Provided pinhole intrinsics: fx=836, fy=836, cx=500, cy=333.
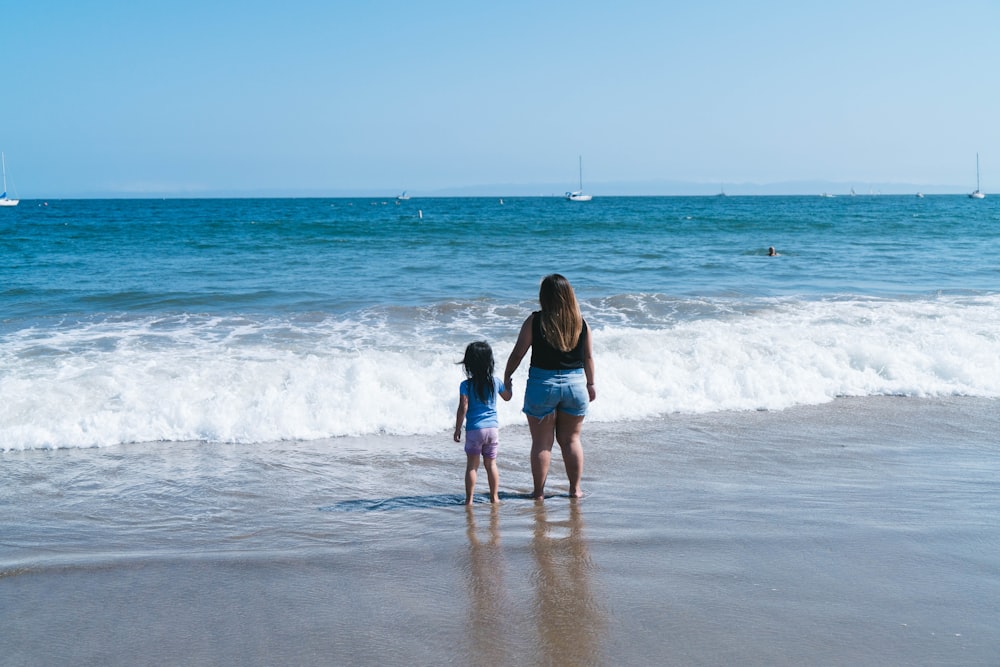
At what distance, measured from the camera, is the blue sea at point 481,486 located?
12.4 feet

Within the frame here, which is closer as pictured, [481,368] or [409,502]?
[481,368]

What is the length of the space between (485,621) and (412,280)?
15421 millimetres

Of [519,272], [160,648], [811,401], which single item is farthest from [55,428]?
[519,272]

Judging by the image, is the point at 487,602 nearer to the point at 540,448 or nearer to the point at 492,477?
the point at 492,477

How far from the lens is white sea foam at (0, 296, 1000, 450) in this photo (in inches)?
325

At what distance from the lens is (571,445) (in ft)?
19.0

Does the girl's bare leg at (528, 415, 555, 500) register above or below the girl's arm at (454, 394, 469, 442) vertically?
below

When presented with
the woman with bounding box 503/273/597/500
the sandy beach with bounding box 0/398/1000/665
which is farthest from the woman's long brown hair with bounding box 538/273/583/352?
the sandy beach with bounding box 0/398/1000/665

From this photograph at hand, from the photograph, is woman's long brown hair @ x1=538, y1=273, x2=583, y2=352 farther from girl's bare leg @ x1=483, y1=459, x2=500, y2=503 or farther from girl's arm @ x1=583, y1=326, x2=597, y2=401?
girl's bare leg @ x1=483, y1=459, x2=500, y2=503

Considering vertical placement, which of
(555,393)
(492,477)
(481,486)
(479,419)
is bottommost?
(481,486)

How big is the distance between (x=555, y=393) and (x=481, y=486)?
118 cm

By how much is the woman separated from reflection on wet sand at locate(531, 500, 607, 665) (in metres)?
0.66

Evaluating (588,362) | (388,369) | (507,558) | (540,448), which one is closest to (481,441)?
(540,448)

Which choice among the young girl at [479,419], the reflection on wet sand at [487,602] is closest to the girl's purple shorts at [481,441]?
the young girl at [479,419]
